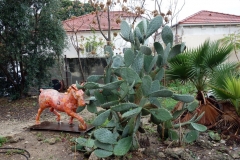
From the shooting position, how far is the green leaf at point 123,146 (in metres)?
2.46

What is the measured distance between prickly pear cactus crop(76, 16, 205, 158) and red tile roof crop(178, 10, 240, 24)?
10442 millimetres

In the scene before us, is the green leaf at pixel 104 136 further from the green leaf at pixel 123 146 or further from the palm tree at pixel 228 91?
the palm tree at pixel 228 91

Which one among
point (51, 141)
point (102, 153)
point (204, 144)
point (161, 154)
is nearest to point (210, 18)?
point (204, 144)

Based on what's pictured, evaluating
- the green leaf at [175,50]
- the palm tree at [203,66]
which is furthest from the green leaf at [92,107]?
the palm tree at [203,66]

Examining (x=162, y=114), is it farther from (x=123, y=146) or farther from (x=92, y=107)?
(x=92, y=107)

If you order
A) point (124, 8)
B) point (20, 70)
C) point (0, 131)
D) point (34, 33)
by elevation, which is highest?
point (124, 8)

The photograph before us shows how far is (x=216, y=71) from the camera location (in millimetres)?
3711

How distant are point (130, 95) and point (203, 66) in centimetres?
164

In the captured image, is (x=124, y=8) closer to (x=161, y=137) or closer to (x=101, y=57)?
(x=101, y=57)

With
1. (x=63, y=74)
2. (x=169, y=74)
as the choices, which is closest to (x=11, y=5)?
(x=63, y=74)

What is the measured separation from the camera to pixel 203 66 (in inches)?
151

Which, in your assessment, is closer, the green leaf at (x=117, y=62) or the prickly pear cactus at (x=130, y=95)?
the prickly pear cactus at (x=130, y=95)

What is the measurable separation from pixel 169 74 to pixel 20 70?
17.2 feet

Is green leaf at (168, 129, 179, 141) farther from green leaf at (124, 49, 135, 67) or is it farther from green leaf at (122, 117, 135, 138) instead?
green leaf at (124, 49, 135, 67)
